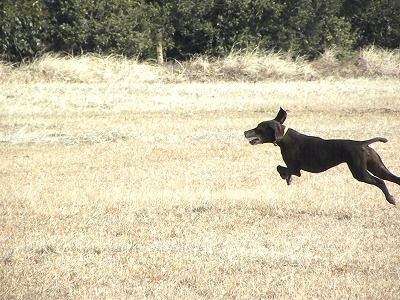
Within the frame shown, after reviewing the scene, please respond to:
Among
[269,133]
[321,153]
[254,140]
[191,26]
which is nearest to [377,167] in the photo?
[321,153]

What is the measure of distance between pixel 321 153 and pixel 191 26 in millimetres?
22620

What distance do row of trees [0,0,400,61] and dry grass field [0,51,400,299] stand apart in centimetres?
493

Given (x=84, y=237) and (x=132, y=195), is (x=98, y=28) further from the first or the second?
(x=84, y=237)

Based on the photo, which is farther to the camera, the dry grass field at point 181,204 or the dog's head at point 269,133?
the dog's head at point 269,133

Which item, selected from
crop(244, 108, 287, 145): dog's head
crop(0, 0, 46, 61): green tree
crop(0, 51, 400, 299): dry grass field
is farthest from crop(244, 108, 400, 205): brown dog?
crop(0, 0, 46, 61): green tree

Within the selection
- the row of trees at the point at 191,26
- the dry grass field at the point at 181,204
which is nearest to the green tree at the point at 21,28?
the row of trees at the point at 191,26

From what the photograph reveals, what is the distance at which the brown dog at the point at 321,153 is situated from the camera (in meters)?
Answer: 8.04

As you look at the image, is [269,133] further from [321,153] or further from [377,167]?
[377,167]

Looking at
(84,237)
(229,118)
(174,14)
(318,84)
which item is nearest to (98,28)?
(174,14)

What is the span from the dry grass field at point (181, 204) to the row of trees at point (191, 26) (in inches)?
194

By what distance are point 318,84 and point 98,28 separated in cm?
806

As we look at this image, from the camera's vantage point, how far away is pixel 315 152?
8.23 metres

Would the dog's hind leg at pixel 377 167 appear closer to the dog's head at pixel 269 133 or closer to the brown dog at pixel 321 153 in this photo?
the brown dog at pixel 321 153

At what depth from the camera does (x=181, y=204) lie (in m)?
9.87
